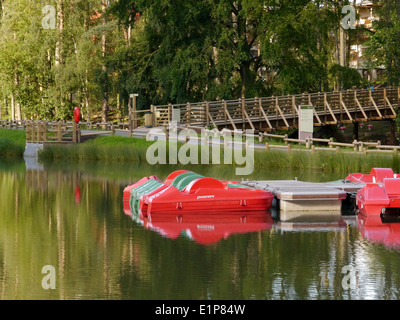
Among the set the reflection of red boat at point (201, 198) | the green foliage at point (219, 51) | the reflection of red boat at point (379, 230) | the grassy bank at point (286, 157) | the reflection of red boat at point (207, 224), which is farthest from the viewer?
the green foliage at point (219, 51)

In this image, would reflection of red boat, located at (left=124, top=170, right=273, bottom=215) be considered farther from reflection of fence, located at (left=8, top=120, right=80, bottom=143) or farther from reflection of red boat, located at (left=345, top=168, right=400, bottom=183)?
reflection of fence, located at (left=8, top=120, right=80, bottom=143)

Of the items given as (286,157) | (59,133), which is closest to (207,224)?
(286,157)

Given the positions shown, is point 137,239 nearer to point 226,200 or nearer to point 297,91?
point 226,200

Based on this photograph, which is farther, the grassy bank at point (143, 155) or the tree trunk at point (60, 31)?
the tree trunk at point (60, 31)

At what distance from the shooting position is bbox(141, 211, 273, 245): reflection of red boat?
57.3 ft

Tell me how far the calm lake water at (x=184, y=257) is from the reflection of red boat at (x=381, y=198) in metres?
0.77

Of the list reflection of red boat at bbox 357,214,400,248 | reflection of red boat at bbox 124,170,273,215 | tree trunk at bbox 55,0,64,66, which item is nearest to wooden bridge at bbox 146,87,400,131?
tree trunk at bbox 55,0,64,66

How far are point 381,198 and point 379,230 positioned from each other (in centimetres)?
215

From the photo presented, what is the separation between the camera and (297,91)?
144 ft

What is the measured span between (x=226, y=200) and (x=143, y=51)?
29.5 meters

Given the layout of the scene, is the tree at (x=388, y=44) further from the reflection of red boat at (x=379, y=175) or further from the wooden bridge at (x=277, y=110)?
the reflection of red boat at (x=379, y=175)

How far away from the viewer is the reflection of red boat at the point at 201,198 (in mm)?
20359

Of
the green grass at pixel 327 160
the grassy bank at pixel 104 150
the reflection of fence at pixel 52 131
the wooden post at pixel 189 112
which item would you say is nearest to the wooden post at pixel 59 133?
the reflection of fence at pixel 52 131
